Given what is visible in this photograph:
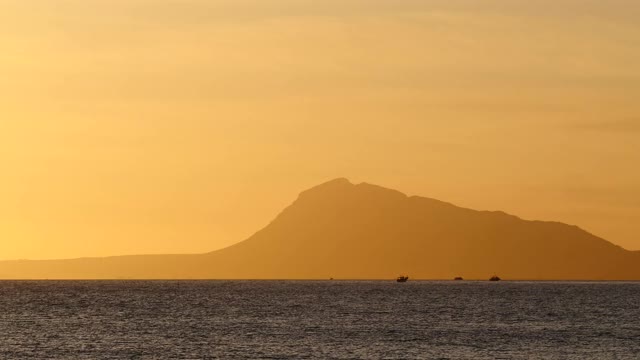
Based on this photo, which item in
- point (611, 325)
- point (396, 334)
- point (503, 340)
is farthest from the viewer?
point (611, 325)

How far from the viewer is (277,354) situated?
13012 cm

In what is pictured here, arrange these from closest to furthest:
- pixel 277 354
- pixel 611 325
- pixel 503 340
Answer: pixel 277 354 < pixel 503 340 < pixel 611 325


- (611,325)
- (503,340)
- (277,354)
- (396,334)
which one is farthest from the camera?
(611,325)

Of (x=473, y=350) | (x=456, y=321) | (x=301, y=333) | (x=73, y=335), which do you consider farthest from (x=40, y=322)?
(x=473, y=350)

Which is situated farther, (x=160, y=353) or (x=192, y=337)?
(x=192, y=337)

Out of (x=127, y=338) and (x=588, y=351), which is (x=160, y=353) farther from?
(x=588, y=351)

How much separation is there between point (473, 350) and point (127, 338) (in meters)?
42.4

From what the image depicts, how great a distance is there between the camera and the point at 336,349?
137 meters

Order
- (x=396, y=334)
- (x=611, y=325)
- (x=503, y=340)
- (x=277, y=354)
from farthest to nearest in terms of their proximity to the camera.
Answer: (x=611, y=325)
(x=396, y=334)
(x=503, y=340)
(x=277, y=354)

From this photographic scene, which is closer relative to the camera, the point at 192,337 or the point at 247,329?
the point at 192,337

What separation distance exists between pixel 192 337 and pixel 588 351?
4709 centimetres

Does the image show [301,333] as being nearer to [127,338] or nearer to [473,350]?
[127,338]

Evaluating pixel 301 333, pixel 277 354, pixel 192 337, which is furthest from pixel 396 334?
pixel 277 354

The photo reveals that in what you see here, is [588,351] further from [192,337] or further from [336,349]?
[192,337]
